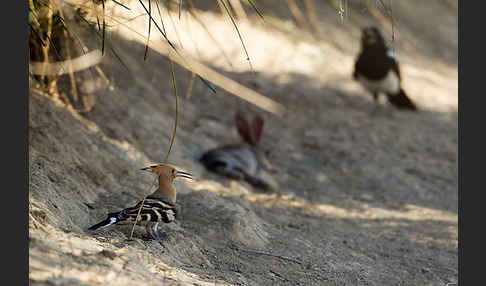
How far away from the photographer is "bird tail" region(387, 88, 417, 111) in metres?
9.68

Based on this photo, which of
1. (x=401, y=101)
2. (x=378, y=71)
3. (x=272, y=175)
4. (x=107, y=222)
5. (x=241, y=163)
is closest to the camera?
(x=107, y=222)

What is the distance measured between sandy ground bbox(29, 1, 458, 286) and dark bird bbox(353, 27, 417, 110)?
289 mm

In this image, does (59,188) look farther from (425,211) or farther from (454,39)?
(454,39)

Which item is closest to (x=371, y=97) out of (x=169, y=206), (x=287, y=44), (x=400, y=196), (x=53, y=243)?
(x=287, y=44)

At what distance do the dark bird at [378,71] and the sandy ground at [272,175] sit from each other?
0.29 meters

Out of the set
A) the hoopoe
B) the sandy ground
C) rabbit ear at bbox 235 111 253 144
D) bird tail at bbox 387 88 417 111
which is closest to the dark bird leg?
the sandy ground

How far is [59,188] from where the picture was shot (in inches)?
A: 168

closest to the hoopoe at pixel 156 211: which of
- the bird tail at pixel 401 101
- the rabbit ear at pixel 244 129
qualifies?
the rabbit ear at pixel 244 129

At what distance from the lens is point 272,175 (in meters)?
7.20

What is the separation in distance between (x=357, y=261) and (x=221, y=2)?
2.39 meters

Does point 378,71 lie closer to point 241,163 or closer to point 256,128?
point 256,128

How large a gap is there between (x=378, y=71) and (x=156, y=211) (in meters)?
6.66

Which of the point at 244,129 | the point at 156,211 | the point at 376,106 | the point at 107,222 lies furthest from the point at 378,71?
the point at 107,222

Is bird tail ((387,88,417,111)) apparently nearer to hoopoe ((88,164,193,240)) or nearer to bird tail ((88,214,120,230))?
hoopoe ((88,164,193,240))
